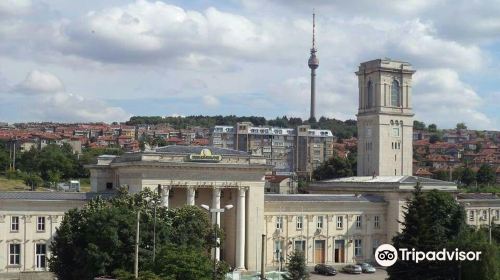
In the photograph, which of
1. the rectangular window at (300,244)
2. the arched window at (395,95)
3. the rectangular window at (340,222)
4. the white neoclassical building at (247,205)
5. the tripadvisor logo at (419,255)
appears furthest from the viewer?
the arched window at (395,95)

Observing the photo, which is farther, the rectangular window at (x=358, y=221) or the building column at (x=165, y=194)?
the rectangular window at (x=358, y=221)

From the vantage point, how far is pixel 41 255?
60.6m

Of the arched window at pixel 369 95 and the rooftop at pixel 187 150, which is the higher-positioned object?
the arched window at pixel 369 95

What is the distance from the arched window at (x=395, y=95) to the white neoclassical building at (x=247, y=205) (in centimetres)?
119

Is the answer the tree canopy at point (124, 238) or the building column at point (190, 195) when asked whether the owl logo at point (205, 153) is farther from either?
the tree canopy at point (124, 238)

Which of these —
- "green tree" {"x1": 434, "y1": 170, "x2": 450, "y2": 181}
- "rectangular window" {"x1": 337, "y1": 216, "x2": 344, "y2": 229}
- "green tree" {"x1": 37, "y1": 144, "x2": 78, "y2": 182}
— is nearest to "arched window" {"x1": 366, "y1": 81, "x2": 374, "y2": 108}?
"rectangular window" {"x1": 337, "y1": 216, "x2": 344, "y2": 229}

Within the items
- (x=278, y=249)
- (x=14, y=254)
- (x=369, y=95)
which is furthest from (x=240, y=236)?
(x=369, y=95)

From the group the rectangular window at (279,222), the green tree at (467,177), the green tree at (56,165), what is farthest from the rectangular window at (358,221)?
the green tree at (467,177)

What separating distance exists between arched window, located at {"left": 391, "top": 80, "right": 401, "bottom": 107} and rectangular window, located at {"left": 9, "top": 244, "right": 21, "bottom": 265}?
161ft

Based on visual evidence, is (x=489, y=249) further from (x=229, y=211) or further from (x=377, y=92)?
(x=377, y=92)

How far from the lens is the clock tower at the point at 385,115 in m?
91.1

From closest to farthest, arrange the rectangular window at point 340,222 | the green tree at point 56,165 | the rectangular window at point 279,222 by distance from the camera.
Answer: the rectangular window at point 279,222 < the rectangular window at point 340,222 < the green tree at point 56,165

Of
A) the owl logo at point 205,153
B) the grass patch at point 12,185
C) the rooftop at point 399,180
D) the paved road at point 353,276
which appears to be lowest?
the paved road at point 353,276

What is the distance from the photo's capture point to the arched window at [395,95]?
91750 millimetres
